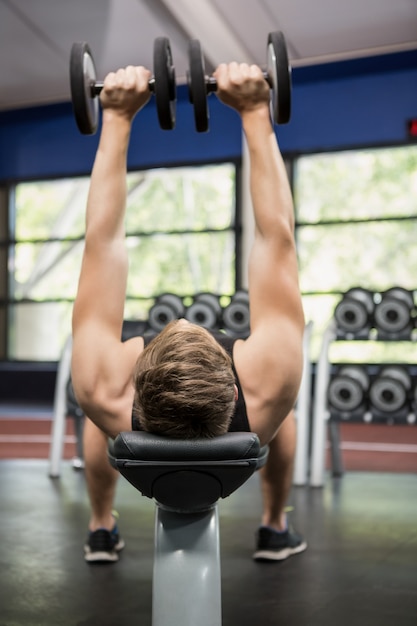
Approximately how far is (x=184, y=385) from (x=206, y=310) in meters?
2.95

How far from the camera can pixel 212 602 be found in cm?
140

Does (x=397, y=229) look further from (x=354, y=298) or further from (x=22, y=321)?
(x=354, y=298)

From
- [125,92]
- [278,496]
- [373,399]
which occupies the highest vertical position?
[125,92]

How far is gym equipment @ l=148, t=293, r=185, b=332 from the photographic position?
4.15 metres

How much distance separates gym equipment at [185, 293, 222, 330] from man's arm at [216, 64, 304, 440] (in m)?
2.58

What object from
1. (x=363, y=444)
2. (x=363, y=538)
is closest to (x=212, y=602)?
(x=363, y=538)

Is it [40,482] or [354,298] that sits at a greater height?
[354,298]

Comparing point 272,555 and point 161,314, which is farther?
point 161,314

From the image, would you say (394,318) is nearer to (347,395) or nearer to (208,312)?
(347,395)

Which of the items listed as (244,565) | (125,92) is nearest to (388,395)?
(244,565)

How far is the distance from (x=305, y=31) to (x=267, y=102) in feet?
16.0

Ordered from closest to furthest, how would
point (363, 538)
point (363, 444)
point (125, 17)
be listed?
point (363, 538) → point (363, 444) → point (125, 17)

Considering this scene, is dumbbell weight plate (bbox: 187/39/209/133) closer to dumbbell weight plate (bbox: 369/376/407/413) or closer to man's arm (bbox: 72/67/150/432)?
man's arm (bbox: 72/67/150/432)

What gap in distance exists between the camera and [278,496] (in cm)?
214
